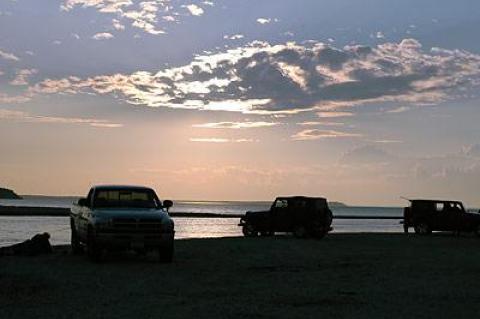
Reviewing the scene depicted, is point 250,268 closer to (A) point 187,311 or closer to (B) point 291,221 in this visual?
(A) point 187,311

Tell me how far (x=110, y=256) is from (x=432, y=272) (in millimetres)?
9354

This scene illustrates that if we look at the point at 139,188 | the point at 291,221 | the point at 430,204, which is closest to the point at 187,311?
the point at 139,188

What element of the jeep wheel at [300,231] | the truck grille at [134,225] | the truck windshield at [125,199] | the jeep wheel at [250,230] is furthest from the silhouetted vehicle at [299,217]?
the truck grille at [134,225]

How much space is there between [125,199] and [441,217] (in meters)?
22.7

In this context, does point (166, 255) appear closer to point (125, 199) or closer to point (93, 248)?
point (93, 248)

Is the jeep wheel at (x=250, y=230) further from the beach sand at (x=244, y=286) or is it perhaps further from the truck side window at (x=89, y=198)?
the truck side window at (x=89, y=198)

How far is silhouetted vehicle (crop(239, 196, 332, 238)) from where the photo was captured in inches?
1261

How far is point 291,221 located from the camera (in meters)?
32.3

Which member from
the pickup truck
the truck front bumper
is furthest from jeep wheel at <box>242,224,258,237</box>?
the truck front bumper

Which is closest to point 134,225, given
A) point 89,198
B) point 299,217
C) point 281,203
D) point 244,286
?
point 89,198

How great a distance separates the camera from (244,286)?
1387cm

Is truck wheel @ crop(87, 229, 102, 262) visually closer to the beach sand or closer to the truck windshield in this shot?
the beach sand

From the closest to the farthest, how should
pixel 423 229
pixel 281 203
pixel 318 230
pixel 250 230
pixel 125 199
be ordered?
pixel 125 199 < pixel 318 230 < pixel 281 203 < pixel 250 230 < pixel 423 229

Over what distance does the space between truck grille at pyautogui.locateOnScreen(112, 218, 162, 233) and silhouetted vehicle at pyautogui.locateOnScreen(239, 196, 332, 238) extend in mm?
14544
